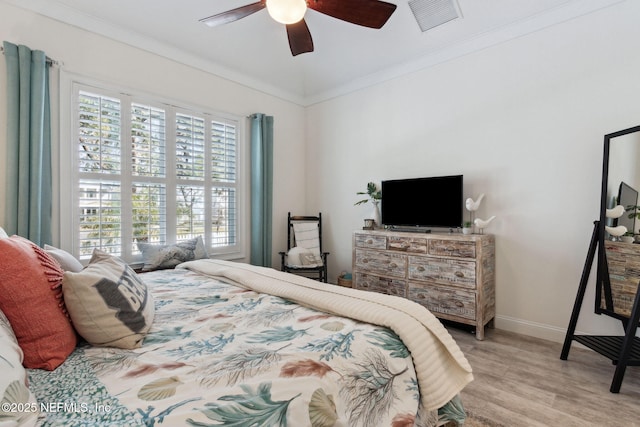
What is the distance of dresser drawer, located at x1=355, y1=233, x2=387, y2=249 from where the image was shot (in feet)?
10.4

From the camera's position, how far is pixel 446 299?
2748 millimetres

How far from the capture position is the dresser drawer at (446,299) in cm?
263

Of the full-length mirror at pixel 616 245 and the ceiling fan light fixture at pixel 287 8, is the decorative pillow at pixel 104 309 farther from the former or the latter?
the full-length mirror at pixel 616 245

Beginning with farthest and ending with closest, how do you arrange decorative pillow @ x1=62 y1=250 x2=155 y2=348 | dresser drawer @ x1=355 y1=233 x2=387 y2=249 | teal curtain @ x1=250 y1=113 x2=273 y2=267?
teal curtain @ x1=250 y1=113 x2=273 y2=267
dresser drawer @ x1=355 y1=233 x2=387 y2=249
decorative pillow @ x1=62 y1=250 x2=155 y2=348

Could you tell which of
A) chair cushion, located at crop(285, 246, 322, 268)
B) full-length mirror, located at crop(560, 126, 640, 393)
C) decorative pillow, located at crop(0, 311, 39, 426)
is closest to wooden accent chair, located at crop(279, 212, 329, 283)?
chair cushion, located at crop(285, 246, 322, 268)

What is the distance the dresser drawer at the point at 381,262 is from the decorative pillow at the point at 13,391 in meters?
2.75

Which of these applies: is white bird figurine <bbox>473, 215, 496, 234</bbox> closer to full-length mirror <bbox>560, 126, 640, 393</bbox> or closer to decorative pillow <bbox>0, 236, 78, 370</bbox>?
full-length mirror <bbox>560, 126, 640, 393</bbox>

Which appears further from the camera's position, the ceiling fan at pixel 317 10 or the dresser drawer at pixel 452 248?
the dresser drawer at pixel 452 248

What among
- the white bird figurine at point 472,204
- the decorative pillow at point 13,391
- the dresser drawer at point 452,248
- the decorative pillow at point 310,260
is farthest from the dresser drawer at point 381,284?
the decorative pillow at point 13,391

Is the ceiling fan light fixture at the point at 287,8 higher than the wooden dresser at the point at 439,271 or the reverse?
higher

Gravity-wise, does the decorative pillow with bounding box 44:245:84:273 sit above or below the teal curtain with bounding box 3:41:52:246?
below

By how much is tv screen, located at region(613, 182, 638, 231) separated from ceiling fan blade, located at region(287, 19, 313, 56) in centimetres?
248

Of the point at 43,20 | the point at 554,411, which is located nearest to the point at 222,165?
the point at 43,20

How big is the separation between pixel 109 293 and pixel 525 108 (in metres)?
3.31
